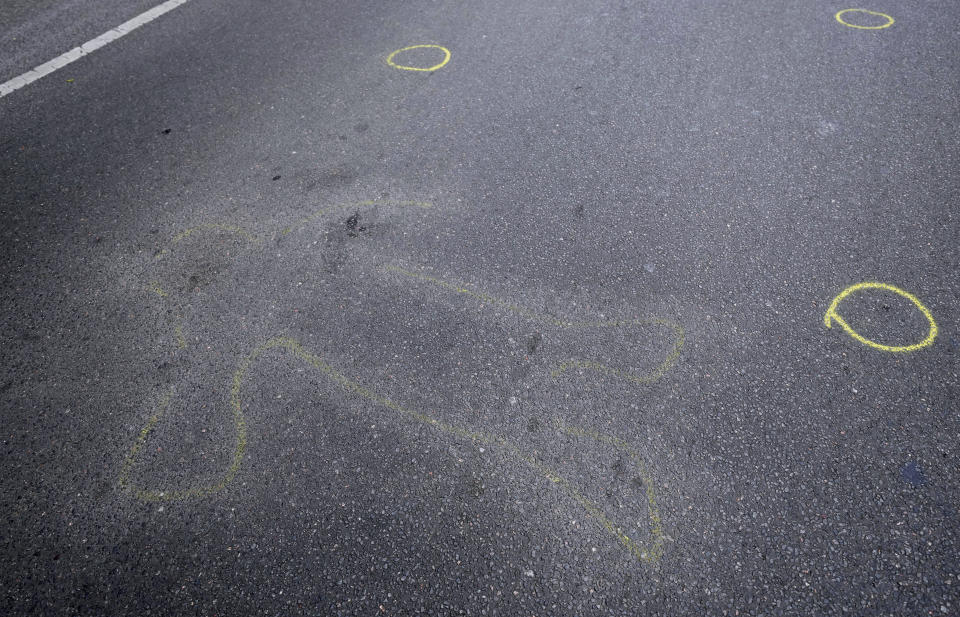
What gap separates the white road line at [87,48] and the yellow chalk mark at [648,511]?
6188mm

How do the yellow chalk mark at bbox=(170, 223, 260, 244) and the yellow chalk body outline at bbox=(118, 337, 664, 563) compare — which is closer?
the yellow chalk body outline at bbox=(118, 337, 664, 563)

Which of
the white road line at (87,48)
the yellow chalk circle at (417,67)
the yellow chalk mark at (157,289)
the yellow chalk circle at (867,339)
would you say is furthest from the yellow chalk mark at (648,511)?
the white road line at (87,48)

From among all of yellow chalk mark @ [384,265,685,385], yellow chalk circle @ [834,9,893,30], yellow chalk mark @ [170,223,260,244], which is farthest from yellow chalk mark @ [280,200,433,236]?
yellow chalk circle @ [834,9,893,30]

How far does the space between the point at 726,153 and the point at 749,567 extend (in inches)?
122

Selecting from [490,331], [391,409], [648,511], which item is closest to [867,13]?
[490,331]

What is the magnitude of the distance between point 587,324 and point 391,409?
1241mm

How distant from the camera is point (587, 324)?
10.8 feet

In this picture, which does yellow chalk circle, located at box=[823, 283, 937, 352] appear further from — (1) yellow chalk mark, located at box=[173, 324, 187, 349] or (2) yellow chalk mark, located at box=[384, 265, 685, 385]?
(1) yellow chalk mark, located at box=[173, 324, 187, 349]

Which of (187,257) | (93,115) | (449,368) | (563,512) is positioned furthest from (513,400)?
(93,115)

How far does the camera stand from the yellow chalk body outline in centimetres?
253

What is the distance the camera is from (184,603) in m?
2.42

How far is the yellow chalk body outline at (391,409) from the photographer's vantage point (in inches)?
99.7

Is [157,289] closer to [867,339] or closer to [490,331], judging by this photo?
[490,331]

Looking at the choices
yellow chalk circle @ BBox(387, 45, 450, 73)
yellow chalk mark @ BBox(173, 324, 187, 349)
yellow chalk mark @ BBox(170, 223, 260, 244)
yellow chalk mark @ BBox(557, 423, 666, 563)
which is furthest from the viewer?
yellow chalk circle @ BBox(387, 45, 450, 73)
